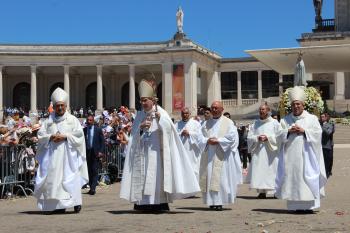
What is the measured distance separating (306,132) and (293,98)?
62 centimetres

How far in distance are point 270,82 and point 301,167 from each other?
5951 cm

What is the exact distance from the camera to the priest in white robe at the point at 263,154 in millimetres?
14735

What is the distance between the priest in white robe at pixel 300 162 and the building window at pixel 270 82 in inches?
2311

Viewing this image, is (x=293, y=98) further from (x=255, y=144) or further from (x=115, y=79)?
(x=115, y=79)

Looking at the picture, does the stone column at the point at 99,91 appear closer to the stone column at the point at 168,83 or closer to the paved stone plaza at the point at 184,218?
the stone column at the point at 168,83

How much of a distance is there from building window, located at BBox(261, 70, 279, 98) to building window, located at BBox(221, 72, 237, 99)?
3.25 meters

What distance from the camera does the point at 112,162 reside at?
1986cm

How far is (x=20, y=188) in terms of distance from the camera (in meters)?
15.3

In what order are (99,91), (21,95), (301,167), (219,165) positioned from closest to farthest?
(301,167) < (219,165) < (99,91) < (21,95)

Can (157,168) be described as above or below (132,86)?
below

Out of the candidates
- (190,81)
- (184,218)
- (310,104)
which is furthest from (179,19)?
(184,218)

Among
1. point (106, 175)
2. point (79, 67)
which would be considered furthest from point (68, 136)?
point (79, 67)

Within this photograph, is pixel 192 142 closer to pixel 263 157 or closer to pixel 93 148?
pixel 263 157

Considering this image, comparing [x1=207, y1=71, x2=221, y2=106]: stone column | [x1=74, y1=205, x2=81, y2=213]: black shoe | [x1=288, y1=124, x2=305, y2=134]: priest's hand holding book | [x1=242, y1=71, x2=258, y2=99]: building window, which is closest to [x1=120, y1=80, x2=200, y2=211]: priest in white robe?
[x1=74, y1=205, x2=81, y2=213]: black shoe
